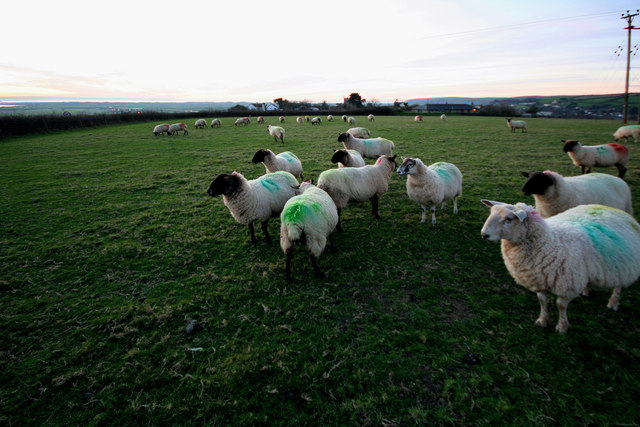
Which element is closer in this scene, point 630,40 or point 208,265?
point 208,265

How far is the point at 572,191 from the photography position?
4.80 m

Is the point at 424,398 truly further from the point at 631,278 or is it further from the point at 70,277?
the point at 70,277

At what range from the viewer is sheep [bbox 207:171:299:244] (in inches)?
219

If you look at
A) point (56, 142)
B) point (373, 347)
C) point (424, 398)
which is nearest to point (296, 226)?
point (373, 347)

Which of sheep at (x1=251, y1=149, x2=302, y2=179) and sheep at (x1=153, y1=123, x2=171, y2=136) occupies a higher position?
sheep at (x1=153, y1=123, x2=171, y2=136)

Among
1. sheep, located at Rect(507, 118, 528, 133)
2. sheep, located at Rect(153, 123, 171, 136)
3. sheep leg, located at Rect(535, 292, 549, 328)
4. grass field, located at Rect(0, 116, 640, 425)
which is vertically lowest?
grass field, located at Rect(0, 116, 640, 425)

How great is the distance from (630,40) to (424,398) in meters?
46.2

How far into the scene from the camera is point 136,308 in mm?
4125

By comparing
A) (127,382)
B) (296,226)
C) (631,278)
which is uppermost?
(296,226)

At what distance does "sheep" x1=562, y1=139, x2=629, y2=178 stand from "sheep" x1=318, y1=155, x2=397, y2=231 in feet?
23.8

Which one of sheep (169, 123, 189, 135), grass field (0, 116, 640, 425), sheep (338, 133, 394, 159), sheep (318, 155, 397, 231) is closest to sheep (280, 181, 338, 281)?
grass field (0, 116, 640, 425)

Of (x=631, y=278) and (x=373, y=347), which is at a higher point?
(x=631, y=278)

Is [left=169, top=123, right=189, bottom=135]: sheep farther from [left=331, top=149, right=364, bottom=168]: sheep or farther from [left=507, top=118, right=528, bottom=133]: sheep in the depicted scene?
[left=507, top=118, right=528, bottom=133]: sheep

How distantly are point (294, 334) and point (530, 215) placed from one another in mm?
3420
